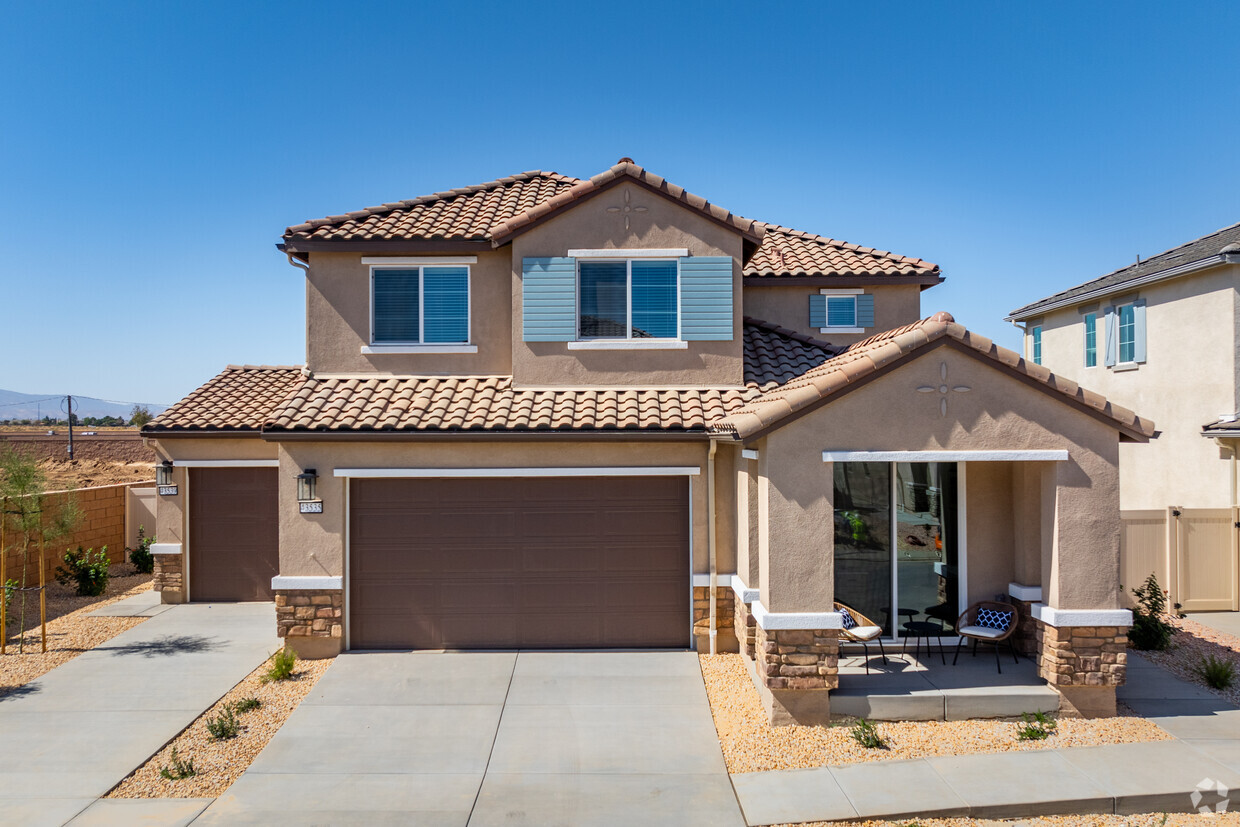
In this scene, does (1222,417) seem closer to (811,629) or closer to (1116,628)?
(1116,628)

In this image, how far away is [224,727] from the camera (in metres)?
7.74

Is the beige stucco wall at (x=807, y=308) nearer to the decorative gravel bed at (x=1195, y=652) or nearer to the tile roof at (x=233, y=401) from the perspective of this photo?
the decorative gravel bed at (x=1195, y=652)

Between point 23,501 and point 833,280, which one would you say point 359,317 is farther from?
point 833,280

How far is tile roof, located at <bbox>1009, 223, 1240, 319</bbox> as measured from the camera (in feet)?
50.7

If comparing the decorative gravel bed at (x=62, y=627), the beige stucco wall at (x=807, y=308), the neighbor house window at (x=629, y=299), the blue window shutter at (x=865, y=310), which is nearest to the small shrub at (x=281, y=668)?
the decorative gravel bed at (x=62, y=627)

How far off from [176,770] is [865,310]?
12.5 m

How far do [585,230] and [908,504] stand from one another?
20.6 feet

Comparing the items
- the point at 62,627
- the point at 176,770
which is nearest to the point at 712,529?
the point at 176,770

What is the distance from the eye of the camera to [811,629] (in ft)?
25.5

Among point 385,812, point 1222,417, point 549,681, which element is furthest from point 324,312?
point 1222,417

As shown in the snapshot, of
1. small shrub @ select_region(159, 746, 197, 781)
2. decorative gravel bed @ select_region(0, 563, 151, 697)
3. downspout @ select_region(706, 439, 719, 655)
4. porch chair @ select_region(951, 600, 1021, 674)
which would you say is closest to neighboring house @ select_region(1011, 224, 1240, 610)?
porch chair @ select_region(951, 600, 1021, 674)

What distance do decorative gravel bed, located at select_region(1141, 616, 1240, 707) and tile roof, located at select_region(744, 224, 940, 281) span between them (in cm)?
697
